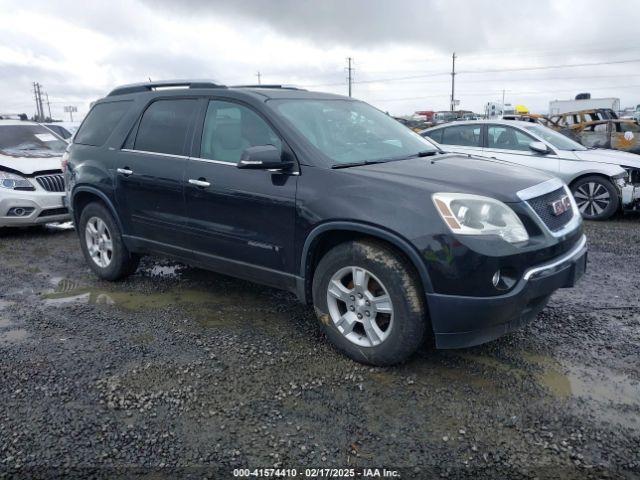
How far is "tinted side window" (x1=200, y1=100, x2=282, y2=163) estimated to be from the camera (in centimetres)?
392

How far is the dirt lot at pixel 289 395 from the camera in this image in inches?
101

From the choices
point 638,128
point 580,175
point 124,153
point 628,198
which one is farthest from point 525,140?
point 124,153

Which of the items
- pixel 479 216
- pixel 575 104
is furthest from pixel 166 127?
pixel 575 104

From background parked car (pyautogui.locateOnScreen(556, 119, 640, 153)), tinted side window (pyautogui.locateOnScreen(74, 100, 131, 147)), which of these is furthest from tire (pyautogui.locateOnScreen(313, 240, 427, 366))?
background parked car (pyautogui.locateOnScreen(556, 119, 640, 153))

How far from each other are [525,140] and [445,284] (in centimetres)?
645

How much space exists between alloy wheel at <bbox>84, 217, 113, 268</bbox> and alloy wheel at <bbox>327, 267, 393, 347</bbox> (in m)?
2.76

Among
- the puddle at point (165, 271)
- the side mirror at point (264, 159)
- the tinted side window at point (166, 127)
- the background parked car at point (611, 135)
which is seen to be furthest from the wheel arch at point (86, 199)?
the background parked car at point (611, 135)

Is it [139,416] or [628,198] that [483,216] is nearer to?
[139,416]

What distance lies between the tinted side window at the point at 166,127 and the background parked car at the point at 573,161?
5569mm

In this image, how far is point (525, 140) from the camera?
28.2ft

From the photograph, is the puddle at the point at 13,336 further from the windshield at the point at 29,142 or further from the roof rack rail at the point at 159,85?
the windshield at the point at 29,142

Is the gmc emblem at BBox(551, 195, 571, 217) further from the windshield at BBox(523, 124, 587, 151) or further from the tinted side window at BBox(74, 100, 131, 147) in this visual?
the windshield at BBox(523, 124, 587, 151)

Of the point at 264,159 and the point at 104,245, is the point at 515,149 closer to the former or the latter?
the point at 264,159

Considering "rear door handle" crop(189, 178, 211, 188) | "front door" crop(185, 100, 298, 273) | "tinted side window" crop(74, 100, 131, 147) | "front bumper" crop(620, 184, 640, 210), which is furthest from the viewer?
"front bumper" crop(620, 184, 640, 210)
